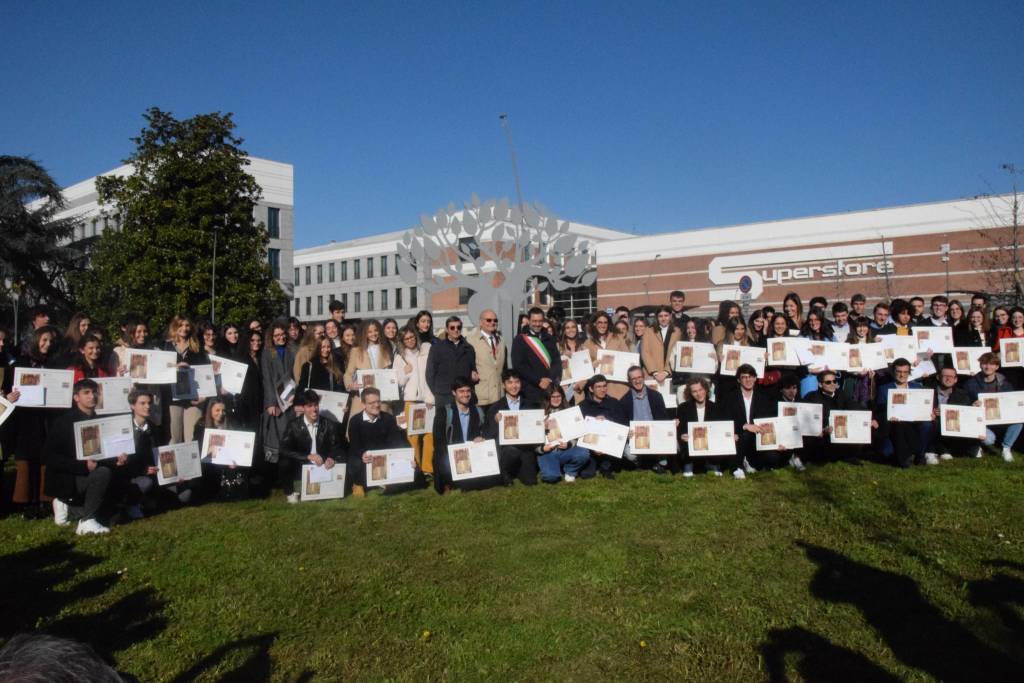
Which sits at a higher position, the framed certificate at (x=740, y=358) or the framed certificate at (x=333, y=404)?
the framed certificate at (x=740, y=358)

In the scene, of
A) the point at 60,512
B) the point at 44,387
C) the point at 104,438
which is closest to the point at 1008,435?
the point at 104,438

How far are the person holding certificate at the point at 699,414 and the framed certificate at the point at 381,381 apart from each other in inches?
134

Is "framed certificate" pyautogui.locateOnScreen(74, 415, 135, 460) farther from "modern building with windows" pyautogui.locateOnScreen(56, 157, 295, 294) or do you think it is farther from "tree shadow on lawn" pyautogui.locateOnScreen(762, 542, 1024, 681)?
"modern building with windows" pyautogui.locateOnScreen(56, 157, 295, 294)

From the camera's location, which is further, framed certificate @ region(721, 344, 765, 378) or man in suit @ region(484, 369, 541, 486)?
framed certificate @ region(721, 344, 765, 378)

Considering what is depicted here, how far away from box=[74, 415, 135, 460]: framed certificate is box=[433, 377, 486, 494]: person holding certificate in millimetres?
3081

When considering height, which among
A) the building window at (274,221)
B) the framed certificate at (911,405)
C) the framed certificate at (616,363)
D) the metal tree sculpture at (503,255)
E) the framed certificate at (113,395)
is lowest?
the framed certificate at (911,405)

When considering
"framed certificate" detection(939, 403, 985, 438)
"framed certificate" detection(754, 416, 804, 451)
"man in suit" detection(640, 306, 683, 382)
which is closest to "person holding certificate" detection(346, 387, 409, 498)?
"man in suit" detection(640, 306, 683, 382)

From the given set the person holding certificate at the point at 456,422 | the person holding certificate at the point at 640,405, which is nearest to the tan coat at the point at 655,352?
the person holding certificate at the point at 640,405

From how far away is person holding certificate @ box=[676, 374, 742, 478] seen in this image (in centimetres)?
874

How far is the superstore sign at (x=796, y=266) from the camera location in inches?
1919

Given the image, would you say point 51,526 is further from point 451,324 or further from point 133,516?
point 451,324

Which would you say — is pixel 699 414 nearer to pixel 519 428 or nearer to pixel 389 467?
pixel 519 428

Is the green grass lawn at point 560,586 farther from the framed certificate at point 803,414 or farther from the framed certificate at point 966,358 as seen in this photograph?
the framed certificate at point 966,358

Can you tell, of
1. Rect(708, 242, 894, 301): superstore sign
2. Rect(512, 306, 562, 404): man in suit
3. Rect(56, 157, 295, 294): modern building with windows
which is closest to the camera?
Rect(512, 306, 562, 404): man in suit
